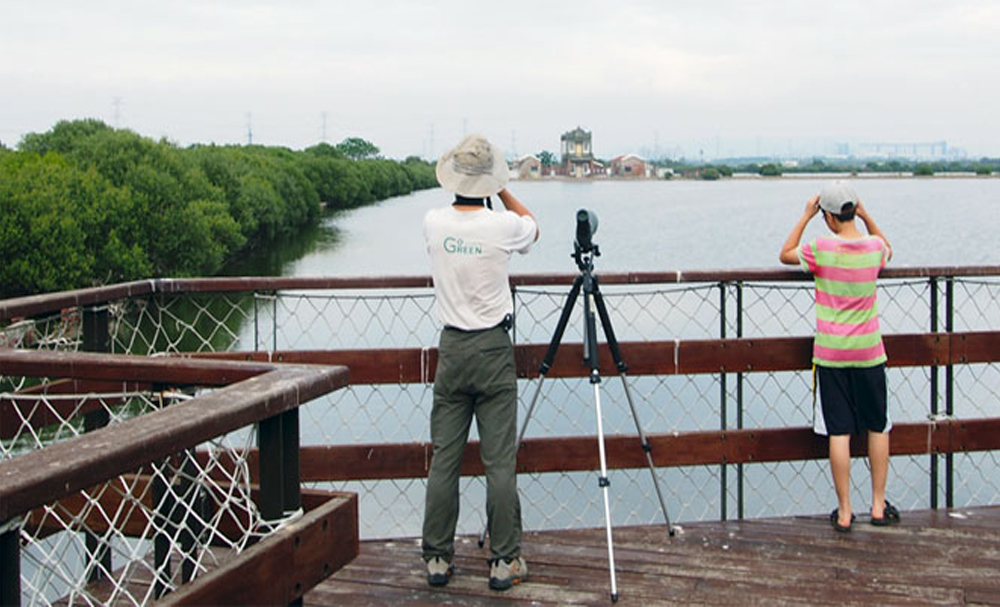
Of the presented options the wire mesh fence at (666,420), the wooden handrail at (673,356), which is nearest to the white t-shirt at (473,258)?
the wooden handrail at (673,356)

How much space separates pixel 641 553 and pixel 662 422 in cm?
941

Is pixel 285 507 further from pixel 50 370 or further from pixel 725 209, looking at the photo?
pixel 725 209

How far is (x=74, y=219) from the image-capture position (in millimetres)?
31078

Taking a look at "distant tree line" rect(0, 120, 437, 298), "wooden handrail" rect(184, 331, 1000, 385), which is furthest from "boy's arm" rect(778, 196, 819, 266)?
"distant tree line" rect(0, 120, 437, 298)

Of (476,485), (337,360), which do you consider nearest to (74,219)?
(476,485)

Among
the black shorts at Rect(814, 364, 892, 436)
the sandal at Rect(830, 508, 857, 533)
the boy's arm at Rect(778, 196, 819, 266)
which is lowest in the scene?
the sandal at Rect(830, 508, 857, 533)

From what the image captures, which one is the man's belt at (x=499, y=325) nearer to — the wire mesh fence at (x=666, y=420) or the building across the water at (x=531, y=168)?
the wire mesh fence at (x=666, y=420)

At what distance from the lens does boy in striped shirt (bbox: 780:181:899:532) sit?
14.5 ft

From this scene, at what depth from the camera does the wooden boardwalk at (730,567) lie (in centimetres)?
379

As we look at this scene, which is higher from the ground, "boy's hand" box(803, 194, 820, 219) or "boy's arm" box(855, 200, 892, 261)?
"boy's hand" box(803, 194, 820, 219)

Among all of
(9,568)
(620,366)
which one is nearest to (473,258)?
(620,366)

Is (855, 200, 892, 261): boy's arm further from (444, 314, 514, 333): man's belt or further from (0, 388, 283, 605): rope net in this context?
(0, 388, 283, 605): rope net

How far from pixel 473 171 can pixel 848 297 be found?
1.73 meters

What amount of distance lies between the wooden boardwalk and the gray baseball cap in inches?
53.5
